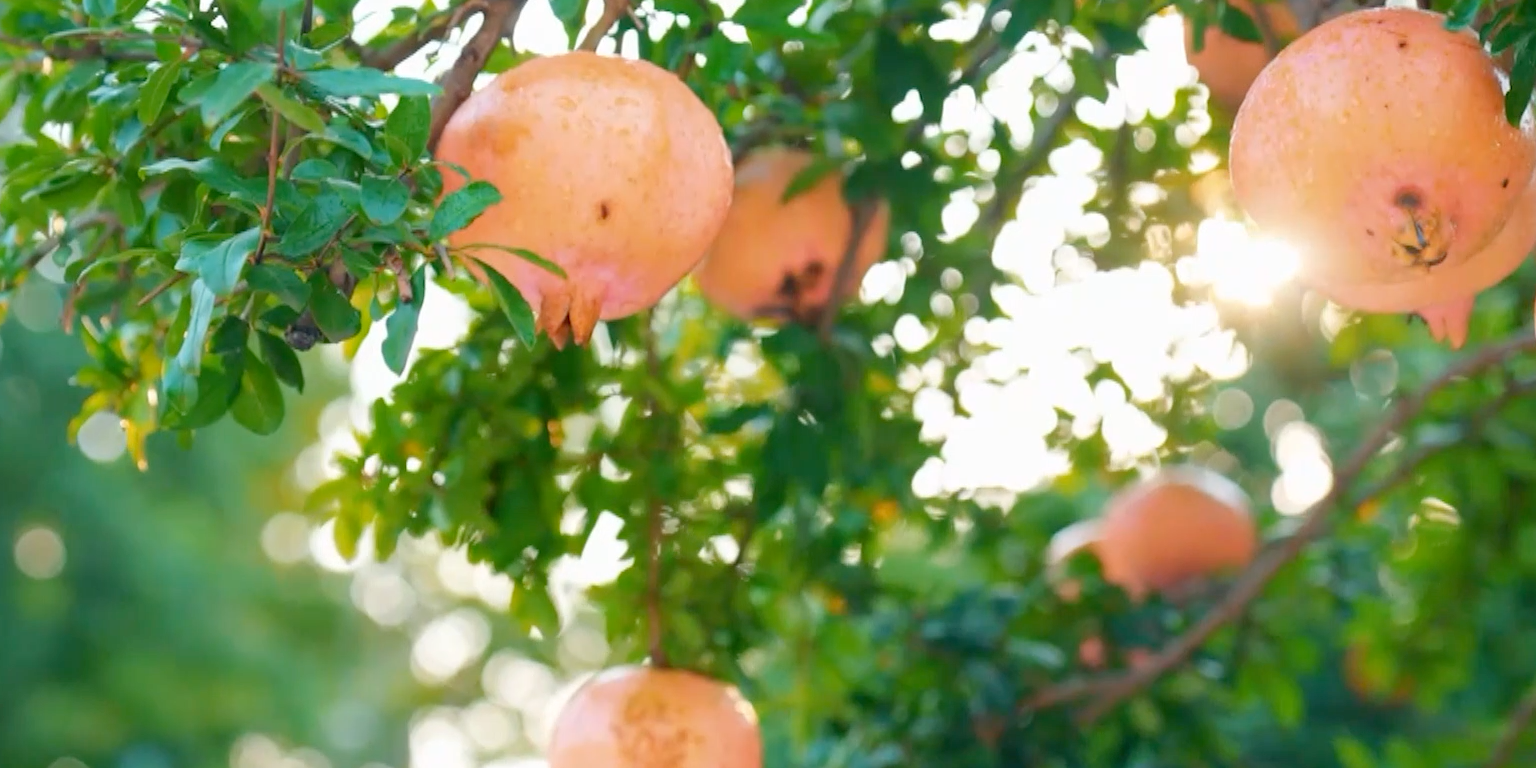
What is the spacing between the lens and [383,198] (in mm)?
1347

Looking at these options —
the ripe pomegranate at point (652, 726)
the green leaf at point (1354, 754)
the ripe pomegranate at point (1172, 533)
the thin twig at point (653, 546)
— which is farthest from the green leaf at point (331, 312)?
the ripe pomegranate at point (1172, 533)

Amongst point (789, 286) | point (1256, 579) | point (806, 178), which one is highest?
point (806, 178)

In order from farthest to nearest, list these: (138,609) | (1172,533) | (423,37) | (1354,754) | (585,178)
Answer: (138,609)
(1172,533)
(1354,754)
(423,37)
(585,178)

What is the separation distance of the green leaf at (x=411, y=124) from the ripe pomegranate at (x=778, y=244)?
1.02 meters

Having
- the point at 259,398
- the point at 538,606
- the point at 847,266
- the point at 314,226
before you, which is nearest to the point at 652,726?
the point at 538,606

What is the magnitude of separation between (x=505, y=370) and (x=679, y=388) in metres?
0.33

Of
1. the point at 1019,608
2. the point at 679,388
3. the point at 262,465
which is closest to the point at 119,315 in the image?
the point at 679,388

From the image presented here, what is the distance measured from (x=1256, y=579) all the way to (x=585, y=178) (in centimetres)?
198

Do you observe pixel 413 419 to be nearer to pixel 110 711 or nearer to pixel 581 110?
pixel 581 110

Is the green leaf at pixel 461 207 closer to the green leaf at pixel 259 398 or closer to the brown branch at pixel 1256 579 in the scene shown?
the green leaf at pixel 259 398

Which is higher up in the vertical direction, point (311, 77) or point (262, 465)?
point (311, 77)

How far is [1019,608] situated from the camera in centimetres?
313

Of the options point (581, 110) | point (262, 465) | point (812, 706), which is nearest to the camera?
point (581, 110)

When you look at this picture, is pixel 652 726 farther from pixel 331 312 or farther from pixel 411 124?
pixel 411 124
